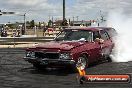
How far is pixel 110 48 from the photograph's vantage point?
16.6 metres

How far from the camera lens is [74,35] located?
50.5 ft

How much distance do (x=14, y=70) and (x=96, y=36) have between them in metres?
3.42

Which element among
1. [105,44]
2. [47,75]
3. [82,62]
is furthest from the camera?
[105,44]

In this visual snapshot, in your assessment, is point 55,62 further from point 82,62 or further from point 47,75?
point 82,62

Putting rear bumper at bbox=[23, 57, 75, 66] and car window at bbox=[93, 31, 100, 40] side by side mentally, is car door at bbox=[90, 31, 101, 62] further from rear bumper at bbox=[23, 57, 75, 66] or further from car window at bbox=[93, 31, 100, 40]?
rear bumper at bbox=[23, 57, 75, 66]

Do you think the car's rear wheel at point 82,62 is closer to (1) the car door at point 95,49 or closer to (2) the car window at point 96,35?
(1) the car door at point 95,49

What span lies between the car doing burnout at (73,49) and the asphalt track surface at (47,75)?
373 millimetres

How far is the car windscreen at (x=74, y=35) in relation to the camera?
15141mm

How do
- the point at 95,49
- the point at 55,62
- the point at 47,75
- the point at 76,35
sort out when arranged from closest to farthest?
the point at 47,75 < the point at 55,62 < the point at 95,49 < the point at 76,35

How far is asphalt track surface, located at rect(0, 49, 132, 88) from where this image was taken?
11.0 m

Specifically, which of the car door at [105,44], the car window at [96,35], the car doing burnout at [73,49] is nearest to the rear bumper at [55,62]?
the car doing burnout at [73,49]

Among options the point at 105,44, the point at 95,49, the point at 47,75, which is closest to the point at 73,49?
the point at 47,75

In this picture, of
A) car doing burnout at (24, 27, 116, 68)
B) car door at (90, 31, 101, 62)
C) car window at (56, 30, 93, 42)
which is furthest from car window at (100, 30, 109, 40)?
car window at (56, 30, 93, 42)

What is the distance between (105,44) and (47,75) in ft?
11.5
